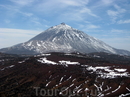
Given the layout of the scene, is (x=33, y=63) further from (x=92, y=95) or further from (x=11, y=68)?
(x=92, y=95)

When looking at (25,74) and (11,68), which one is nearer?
(25,74)

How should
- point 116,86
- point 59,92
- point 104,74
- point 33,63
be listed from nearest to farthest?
point 59,92
point 116,86
point 104,74
point 33,63

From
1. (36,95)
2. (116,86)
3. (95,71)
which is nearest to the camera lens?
(36,95)

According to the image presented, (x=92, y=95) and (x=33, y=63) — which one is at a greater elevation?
(x=33, y=63)

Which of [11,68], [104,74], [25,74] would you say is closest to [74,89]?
[104,74]

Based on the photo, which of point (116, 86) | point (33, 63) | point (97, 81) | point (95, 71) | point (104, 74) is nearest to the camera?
point (116, 86)

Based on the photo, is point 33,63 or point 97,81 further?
point 33,63

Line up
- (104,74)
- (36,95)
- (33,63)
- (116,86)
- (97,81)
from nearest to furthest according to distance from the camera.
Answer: (36,95) < (116,86) < (97,81) < (104,74) < (33,63)

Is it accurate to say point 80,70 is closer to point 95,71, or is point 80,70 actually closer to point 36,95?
point 95,71

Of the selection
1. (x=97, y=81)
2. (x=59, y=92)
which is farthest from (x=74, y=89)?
(x=97, y=81)
